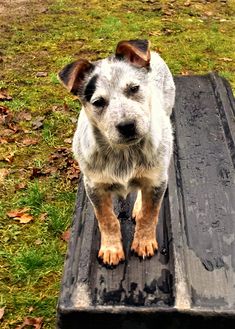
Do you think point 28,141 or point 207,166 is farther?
point 28,141

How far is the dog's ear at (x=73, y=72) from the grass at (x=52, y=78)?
1.96m

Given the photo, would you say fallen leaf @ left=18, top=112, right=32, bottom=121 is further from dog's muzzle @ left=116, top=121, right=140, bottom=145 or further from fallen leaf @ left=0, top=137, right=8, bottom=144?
dog's muzzle @ left=116, top=121, right=140, bottom=145

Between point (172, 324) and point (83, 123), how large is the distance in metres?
1.66

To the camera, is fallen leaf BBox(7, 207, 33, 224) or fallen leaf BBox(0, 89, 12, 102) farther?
fallen leaf BBox(0, 89, 12, 102)

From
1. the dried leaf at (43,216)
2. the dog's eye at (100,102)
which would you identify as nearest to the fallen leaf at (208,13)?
the dried leaf at (43,216)

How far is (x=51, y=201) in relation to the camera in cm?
582

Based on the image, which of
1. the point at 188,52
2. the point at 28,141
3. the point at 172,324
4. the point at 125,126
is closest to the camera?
the point at 125,126

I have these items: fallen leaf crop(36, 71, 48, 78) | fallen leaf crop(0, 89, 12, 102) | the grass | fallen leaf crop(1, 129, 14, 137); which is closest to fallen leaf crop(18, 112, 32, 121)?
the grass

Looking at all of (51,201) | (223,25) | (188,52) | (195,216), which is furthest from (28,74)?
(195,216)

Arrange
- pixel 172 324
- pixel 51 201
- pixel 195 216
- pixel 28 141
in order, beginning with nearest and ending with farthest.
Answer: pixel 172 324 → pixel 195 216 → pixel 51 201 → pixel 28 141

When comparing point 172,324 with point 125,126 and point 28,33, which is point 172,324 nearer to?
point 125,126

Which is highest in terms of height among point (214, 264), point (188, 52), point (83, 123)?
point (188, 52)

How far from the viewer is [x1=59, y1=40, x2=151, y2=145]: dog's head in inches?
139

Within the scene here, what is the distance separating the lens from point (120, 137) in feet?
11.6
